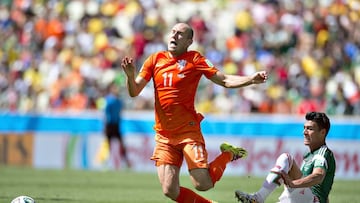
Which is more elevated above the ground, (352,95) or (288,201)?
(352,95)

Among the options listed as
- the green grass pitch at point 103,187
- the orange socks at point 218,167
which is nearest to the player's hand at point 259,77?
the orange socks at point 218,167

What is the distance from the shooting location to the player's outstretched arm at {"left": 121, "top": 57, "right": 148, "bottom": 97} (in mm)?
11625

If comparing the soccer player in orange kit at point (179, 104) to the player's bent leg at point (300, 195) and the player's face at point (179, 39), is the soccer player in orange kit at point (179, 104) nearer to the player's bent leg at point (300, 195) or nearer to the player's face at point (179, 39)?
the player's face at point (179, 39)

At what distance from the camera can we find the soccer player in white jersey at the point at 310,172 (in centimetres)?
1055

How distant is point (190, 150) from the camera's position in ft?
39.2

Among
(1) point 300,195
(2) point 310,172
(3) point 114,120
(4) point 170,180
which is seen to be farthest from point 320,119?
(3) point 114,120

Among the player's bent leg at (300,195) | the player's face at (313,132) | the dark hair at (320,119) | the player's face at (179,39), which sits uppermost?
the player's face at (179,39)

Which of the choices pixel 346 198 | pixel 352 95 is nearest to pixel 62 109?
pixel 352 95

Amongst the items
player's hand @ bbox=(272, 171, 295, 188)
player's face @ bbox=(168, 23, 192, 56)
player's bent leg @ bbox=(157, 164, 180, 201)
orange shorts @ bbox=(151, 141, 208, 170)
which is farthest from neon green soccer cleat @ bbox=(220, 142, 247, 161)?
player's hand @ bbox=(272, 171, 295, 188)

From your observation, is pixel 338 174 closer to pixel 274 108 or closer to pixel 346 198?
pixel 274 108

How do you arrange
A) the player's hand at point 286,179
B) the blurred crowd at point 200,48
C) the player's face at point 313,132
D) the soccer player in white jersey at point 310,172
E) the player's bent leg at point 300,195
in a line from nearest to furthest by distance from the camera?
the player's hand at point 286,179
the soccer player in white jersey at point 310,172
the player's bent leg at point 300,195
the player's face at point 313,132
the blurred crowd at point 200,48

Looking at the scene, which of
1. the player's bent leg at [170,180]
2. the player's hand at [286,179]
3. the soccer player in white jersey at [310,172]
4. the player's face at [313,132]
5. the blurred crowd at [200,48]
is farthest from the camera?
the blurred crowd at [200,48]

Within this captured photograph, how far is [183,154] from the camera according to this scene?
39.7ft

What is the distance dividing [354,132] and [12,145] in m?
9.34
